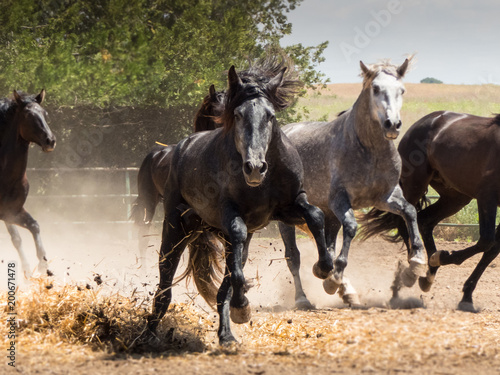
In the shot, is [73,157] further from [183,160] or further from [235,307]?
[235,307]

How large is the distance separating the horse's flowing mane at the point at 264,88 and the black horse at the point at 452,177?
9.07ft

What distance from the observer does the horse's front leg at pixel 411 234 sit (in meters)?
5.55

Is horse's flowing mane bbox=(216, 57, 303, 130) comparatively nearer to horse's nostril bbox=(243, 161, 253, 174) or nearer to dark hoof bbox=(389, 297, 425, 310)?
horse's nostril bbox=(243, 161, 253, 174)

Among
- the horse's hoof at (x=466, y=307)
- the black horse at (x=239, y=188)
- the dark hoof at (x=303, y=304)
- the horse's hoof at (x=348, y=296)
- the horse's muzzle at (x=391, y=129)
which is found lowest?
the dark hoof at (x=303, y=304)

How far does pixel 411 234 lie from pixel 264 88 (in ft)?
6.99

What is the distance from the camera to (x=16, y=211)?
7.88 metres

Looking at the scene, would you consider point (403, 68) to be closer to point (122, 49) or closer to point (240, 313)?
point (240, 313)

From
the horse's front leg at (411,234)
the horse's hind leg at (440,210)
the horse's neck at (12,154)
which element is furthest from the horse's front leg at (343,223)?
the horse's neck at (12,154)

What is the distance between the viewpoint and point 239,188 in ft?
13.7

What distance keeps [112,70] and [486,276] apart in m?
7.99

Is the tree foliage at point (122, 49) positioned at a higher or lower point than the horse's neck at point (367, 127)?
higher

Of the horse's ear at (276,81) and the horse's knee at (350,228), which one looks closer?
the horse's ear at (276,81)

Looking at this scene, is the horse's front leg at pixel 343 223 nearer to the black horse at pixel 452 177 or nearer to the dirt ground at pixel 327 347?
the dirt ground at pixel 327 347

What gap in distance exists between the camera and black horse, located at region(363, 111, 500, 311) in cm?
652
